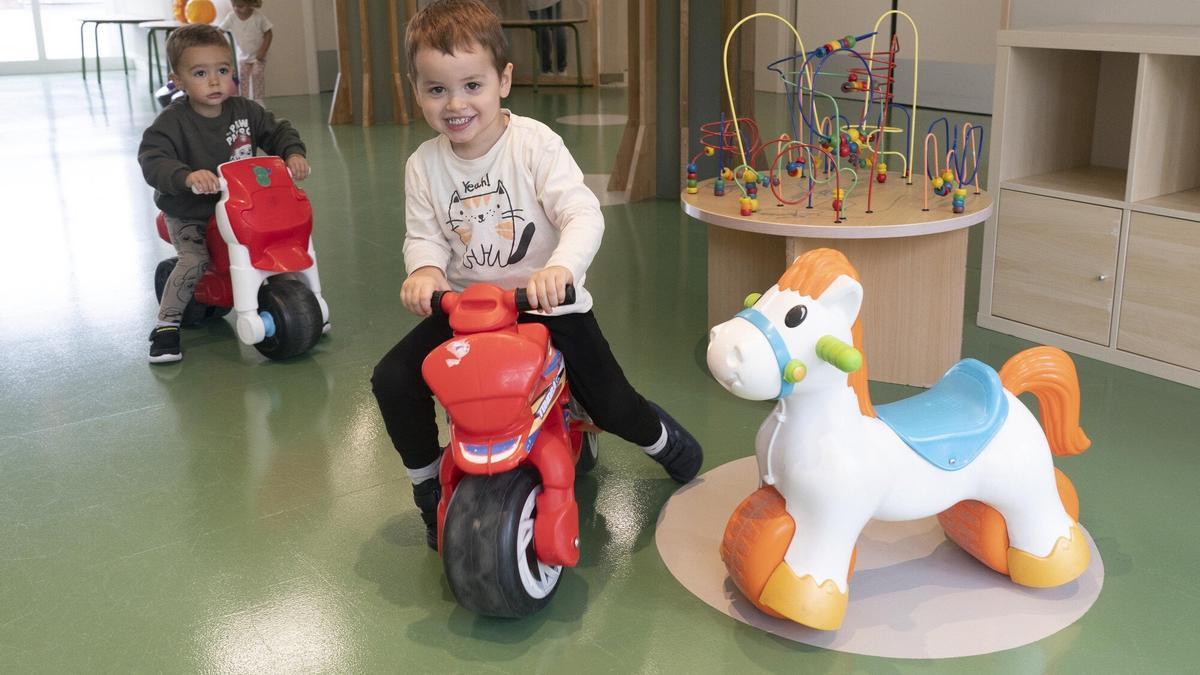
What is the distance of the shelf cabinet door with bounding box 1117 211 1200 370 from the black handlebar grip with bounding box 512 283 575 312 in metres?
2.13

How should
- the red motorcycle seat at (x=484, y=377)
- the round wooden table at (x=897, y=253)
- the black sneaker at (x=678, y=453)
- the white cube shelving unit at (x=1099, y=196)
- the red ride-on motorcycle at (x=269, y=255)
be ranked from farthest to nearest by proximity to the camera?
the red ride-on motorcycle at (x=269, y=255) → the white cube shelving unit at (x=1099, y=196) → the round wooden table at (x=897, y=253) → the black sneaker at (x=678, y=453) → the red motorcycle seat at (x=484, y=377)

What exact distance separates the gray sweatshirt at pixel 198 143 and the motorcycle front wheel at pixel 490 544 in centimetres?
205

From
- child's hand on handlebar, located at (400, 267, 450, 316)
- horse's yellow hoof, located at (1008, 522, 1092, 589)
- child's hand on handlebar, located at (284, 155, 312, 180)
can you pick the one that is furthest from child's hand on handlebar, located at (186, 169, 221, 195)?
horse's yellow hoof, located at (1008, 522, 1092, 589)

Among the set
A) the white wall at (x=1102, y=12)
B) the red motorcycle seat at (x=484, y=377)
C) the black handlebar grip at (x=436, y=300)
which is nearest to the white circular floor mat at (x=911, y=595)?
the red motorcycle seat at (x=484, y=377)

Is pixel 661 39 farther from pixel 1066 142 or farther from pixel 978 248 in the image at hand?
pixel 1066 142

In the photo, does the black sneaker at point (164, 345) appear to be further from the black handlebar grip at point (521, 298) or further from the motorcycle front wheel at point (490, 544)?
the black handlebar grip at point (521, 298)

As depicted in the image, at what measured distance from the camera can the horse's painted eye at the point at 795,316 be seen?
195cm

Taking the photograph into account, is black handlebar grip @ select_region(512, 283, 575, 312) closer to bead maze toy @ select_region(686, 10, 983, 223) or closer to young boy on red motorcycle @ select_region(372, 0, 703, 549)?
young boy on red motorcycle @ select_region(372, 0, 703, 549)

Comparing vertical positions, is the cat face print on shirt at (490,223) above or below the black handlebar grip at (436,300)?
above

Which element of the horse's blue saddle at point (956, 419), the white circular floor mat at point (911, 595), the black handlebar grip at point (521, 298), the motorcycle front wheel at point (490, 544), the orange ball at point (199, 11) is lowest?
the white circular floor mat at point (911, 595)

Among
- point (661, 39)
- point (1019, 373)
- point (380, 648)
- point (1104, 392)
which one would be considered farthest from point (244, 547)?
point (661, 39)

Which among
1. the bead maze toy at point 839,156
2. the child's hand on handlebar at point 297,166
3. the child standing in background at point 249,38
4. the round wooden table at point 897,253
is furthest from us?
the child standing in background at point 249,38

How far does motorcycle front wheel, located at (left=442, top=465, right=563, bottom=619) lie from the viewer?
6.67 feet

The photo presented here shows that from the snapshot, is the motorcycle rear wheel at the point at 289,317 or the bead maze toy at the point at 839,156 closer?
the bead maze toy at the point at 839,156
